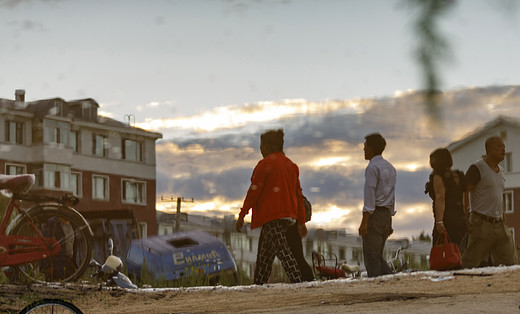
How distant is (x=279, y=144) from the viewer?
29.9 ft

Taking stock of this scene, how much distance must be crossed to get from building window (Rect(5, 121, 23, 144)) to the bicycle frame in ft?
127

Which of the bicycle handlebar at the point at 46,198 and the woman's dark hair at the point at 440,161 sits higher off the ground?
the woman's dark hair at the point at 440,161

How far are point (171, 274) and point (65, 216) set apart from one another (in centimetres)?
238

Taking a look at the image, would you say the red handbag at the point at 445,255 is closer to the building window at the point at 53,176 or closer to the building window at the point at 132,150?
the building window at the point at 53,176

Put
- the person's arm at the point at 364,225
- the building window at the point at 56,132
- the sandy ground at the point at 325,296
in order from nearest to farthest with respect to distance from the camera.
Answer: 1. the sandy ground at the point at 325,296
2. the person's arm at the point at 364,225
3. the building window at the point at 56,132

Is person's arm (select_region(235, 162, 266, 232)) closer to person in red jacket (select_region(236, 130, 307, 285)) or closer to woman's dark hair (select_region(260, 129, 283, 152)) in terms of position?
person in red jacket (select_region(236, 130, 307, 285))

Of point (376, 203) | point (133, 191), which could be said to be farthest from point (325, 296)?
point (133, 191)

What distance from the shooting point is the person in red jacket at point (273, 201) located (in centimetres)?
888

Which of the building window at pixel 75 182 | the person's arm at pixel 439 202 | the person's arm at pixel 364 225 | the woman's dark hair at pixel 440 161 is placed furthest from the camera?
the building window at pixel 75 182

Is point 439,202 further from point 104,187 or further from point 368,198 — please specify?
point 104,187

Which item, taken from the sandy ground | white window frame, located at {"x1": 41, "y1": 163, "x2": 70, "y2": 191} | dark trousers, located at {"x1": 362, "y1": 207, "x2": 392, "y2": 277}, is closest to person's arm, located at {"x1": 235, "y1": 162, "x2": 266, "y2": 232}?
the sandy ground

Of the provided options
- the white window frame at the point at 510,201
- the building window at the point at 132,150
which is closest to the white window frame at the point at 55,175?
the building window at the point at 132,150

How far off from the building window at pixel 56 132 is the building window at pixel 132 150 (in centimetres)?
398

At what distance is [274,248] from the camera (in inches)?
353
